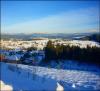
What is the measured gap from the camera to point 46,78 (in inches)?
295

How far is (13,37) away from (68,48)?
2323 millimetres

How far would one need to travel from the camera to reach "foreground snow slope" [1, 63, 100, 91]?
→ 632 centimetres

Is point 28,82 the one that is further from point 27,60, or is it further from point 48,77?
point 27,60

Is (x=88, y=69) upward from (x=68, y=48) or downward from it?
downward

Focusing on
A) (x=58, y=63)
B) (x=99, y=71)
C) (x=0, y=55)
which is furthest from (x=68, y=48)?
(x=0, y=55)

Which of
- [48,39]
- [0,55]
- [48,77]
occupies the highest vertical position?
[48,39]

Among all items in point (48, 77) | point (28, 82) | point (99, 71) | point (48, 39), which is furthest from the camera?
point (48, 39)

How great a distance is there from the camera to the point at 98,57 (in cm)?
927

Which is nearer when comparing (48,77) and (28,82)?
(28,82)

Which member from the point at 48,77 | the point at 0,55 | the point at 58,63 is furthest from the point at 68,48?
the point at 0,55

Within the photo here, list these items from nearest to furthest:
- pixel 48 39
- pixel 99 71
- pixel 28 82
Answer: pixel 28 82 → pixel 99 71 → pixel 48 39

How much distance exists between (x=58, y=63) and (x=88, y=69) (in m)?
1.26

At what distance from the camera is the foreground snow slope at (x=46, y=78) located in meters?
6.32

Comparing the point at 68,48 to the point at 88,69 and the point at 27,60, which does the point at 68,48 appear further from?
the point at 27,60
